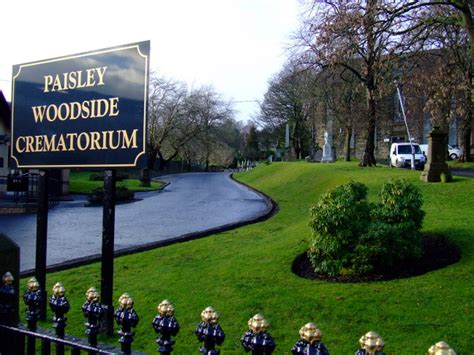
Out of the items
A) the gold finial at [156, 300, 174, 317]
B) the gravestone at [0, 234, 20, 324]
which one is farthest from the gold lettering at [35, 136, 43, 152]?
the gold finial at [156, 300, 174, 317]

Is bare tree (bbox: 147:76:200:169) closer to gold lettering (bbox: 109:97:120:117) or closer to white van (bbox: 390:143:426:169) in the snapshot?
white van (bbox: 390:143:426:169)

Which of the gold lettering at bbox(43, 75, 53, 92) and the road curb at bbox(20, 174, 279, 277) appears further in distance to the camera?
the road curb at bbox(20, 174, 279, 277)

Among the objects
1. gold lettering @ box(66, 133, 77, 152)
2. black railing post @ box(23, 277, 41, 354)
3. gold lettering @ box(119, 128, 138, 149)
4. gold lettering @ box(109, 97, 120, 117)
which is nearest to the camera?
black railing post @ box(23, 277, 41, 354)

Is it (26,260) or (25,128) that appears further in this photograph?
(26,260)

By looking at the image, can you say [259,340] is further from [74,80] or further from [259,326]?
[74,80]

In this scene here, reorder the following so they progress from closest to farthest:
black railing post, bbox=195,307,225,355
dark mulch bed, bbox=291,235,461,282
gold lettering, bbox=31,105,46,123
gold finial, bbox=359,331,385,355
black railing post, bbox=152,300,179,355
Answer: gold finial, bbox=359,331,385,355, black railing post, bbox=195,307,225,355, black railing post, bbox=152,300,179,355, gold lettering, bbox=31,105,46,123, dark mulch bed, bbox=291,235,461,282

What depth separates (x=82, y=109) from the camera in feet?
17.9

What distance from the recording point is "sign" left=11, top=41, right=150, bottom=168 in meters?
5.07

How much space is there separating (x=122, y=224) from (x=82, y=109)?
12.0m

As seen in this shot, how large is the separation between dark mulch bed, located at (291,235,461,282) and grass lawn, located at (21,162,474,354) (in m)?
0.18

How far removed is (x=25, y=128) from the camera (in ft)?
19.6

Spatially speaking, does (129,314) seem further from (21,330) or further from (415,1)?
(415,1)

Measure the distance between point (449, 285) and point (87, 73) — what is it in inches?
203

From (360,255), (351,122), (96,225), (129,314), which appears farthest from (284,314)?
(351,122)
